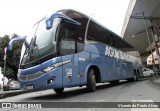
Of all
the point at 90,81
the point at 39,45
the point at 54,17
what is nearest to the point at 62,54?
the point at 39,45

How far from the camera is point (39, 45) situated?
9.54 meters

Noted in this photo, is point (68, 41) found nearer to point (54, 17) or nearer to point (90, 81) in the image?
point (54, 17)

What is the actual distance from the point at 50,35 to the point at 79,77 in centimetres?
212

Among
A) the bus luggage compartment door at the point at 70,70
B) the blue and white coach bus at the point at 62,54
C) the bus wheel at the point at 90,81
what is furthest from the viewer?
the bus wheel at the point at 90,81

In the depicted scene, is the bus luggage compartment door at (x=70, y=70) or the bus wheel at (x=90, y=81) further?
the bus wheel at (x=90, y=81)

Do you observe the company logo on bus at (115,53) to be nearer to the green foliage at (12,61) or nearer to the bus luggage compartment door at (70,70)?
the bus luggage compartment door at (70,70)

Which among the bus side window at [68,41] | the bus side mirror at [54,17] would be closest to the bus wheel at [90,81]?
the bus side window at [68,41]

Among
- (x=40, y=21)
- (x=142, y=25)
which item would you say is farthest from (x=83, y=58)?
(x=142, y=25)

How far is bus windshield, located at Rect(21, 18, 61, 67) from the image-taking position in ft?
30.2

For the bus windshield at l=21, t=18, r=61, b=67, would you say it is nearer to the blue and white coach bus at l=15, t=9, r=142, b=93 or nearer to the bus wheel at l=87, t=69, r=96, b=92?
the blue and white coach bus at l=15, t=9, r=142, b=93

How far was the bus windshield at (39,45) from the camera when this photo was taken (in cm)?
921

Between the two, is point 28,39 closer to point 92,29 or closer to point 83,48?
point 83,48

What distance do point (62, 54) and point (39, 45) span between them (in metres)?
0.93

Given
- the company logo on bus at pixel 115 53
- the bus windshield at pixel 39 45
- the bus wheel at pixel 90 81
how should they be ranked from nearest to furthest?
the bus windshield at pixel 39 45 < the bus wheel at pixel 90 81 < the company logo on bus at pixel 115 53
